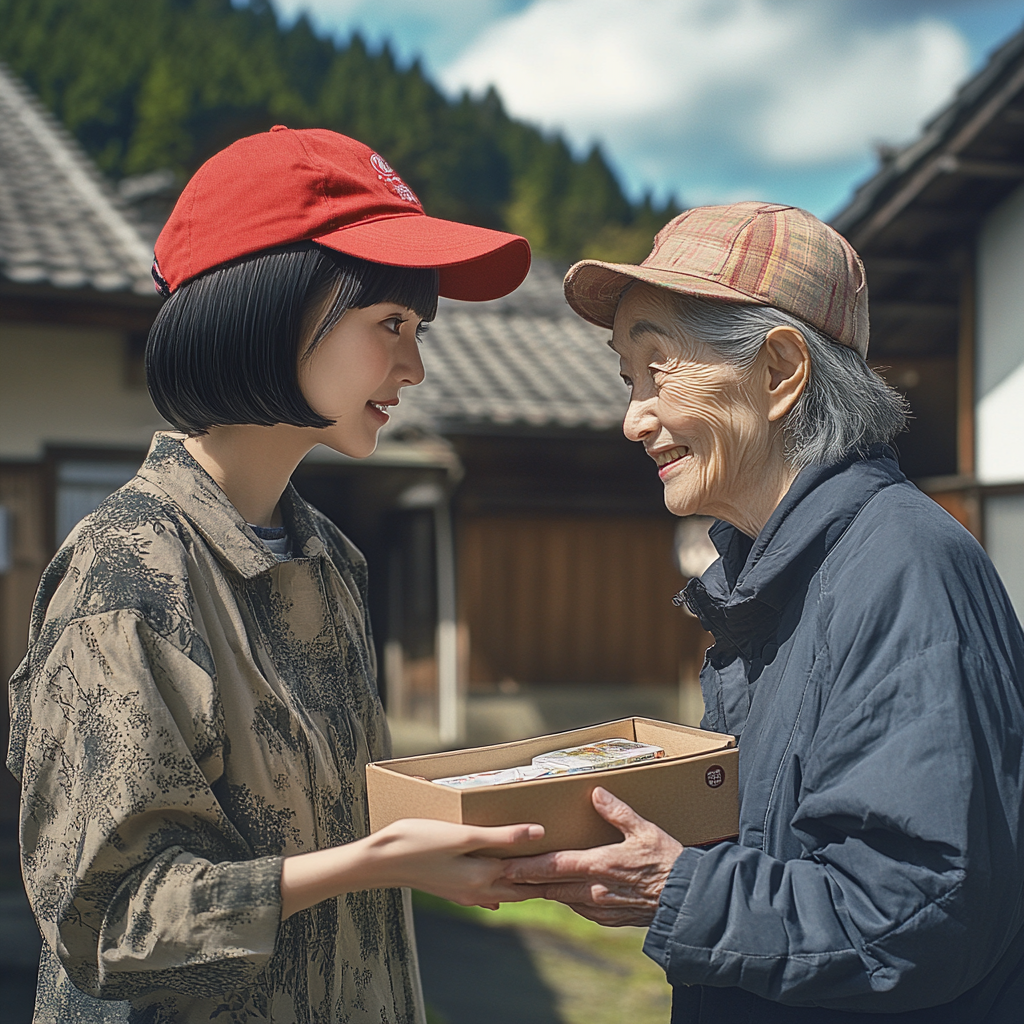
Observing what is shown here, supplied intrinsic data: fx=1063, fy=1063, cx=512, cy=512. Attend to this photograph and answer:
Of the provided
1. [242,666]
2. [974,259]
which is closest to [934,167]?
[974,259]

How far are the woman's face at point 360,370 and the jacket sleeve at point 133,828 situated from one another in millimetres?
522

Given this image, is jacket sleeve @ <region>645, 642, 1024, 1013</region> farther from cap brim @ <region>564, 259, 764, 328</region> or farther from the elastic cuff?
cap brim @ <region>564, 259, 764, 328</region>

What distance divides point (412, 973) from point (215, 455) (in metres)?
1.03

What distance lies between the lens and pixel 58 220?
24.2ft

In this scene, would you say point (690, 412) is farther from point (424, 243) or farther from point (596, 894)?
point (596, 894)

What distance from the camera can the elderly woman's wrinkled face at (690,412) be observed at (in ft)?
6.34

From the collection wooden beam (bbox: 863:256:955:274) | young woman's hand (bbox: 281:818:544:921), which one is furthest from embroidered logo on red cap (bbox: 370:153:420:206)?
wooden beam (bbox: 863:256:955:274)

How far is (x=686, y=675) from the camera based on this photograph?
10.8 m

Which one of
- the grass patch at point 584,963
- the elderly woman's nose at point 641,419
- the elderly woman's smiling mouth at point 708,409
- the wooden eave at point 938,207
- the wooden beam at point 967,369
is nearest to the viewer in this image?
the elderly woman's smiling mouth at point 708,409

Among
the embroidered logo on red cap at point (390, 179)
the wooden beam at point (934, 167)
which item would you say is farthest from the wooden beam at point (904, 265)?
the embroidered logo on red cap at point (390, 179)

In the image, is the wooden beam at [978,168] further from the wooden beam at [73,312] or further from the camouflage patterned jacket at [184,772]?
the camouflage patterned jacket at [184,772]

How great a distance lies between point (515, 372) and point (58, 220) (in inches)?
219

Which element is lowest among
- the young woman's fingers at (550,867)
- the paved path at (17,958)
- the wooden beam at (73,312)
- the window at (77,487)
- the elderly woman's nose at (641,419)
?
the paved path at (17,958)

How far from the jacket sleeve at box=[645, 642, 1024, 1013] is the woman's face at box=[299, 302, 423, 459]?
92 centimetres
